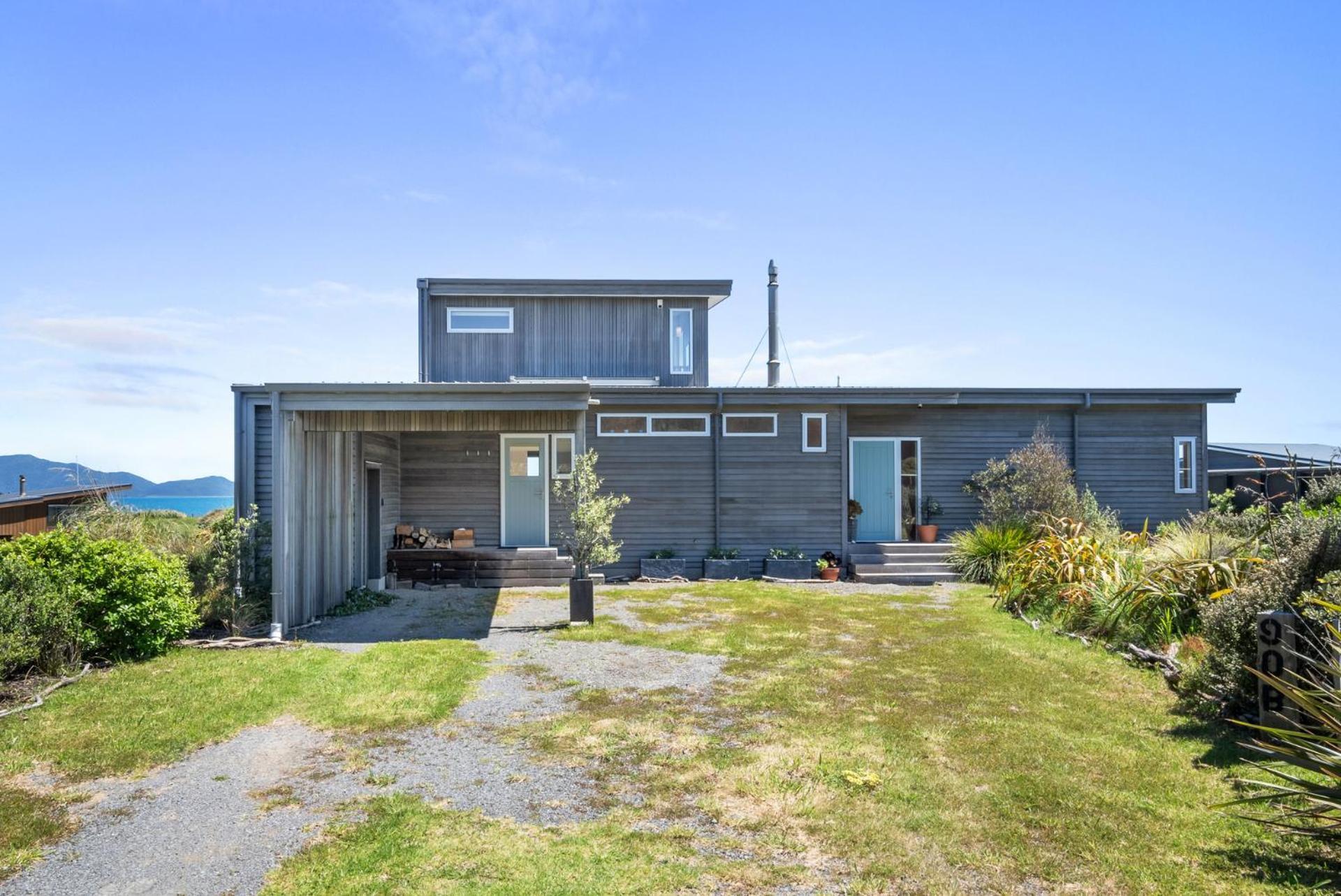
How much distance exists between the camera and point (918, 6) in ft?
36.4

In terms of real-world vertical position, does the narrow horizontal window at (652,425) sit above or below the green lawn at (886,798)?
above

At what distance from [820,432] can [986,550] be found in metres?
4.00

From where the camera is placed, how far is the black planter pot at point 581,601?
1041 centimetres

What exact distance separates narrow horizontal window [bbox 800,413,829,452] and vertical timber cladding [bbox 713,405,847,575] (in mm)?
91

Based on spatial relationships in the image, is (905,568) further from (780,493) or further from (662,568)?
(662,568)

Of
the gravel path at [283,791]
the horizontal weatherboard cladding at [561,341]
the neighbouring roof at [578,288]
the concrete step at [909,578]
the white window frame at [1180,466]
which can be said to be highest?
the neighbouring roof at [578,288]

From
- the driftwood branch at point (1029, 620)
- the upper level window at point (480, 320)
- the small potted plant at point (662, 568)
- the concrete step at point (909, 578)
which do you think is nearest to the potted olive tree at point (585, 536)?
the small potted plant at point (662, 568)

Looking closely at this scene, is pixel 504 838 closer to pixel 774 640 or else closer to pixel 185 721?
pixel 185 721

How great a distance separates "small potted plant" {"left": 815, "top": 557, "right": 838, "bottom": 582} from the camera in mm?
15148

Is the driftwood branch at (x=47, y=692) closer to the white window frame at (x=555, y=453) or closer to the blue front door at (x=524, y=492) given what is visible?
the blue front door at (x=524, y=492)

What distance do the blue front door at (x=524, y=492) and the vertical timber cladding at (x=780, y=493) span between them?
3.76 meters

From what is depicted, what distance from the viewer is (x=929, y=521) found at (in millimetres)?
16703

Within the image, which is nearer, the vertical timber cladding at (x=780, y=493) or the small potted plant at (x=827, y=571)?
the small potted plant at (x=827, y=571)

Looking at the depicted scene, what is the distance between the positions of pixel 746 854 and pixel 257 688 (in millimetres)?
5441
